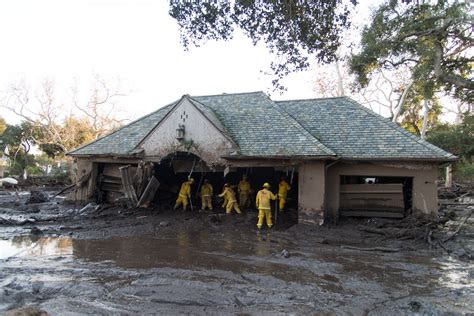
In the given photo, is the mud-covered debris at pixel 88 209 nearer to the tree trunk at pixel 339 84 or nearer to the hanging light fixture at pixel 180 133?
the hanging light fixture at pixel 180 133

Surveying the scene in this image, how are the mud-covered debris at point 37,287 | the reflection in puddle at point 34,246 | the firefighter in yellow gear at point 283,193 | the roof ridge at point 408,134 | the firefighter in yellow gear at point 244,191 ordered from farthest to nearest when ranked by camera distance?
1. the firefighter in yellow gear at point 244,191
2. the firefighter in yellow gear at point 283,193
3. the roof ridge at point 408,134
4. the reflection in puddle at point 34,246
5. the mud-covered debris at point 37,287

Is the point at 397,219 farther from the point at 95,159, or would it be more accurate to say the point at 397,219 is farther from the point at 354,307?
the point at 95,159

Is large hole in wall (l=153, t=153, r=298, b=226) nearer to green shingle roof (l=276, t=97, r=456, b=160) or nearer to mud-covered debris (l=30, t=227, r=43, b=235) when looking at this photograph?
green shingle roof (l=276, t=97, r=456, b=160)

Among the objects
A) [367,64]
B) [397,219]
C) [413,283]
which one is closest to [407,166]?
[397,219]

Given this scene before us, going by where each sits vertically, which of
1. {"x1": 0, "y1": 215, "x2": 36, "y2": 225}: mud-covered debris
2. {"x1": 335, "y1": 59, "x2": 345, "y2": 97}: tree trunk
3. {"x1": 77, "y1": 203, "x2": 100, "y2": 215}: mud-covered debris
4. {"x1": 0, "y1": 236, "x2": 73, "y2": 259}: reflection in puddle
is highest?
{"x1": 335, "y1": 59, "x2": 345, "y2": 97}: tree trunk

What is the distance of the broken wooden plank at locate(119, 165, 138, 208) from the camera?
1548cm

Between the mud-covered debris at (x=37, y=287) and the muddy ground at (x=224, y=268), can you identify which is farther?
the mud-covered debris at (x=37, y=287)

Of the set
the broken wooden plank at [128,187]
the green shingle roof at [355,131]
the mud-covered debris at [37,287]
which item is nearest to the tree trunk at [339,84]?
the green shingle roof at [355,131]

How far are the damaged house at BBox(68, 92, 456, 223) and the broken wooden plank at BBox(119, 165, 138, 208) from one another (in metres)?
0.07

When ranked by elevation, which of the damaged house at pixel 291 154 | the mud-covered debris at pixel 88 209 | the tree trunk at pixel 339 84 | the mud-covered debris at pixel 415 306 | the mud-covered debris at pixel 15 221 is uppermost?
the tree trunk at pixel 339 84

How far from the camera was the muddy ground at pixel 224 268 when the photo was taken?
6.35 meters

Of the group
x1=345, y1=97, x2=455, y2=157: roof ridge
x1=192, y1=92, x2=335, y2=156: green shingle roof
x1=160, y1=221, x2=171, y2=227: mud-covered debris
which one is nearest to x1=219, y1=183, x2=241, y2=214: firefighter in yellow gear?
x1=192, y1=92, x2=335, y2=156: green shingle roof

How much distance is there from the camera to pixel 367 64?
14.4m

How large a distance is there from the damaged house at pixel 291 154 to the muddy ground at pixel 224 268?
3.90 feet
